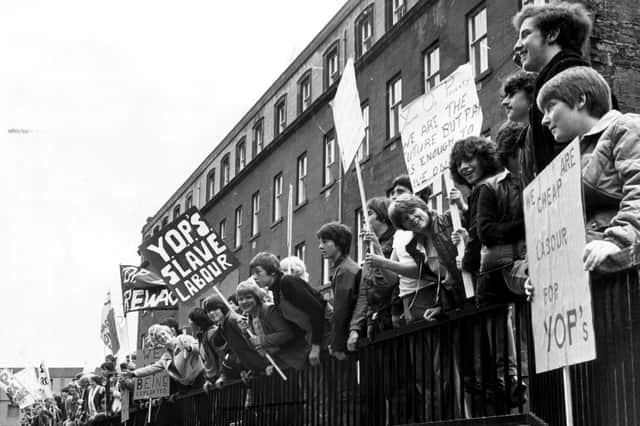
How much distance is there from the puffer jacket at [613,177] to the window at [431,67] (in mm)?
22887

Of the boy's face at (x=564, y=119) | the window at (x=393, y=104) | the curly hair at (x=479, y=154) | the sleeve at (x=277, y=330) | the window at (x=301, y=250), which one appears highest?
the window at (x=393, y=104)

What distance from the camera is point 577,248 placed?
4.57 meters

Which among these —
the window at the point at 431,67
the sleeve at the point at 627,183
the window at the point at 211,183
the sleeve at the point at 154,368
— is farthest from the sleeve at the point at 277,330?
the window at the point at 211,183

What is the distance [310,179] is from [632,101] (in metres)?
19.6

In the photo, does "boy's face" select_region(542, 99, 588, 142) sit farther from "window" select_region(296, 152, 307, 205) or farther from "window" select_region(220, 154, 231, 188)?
"window" select_region(220, 154, 231, 188)

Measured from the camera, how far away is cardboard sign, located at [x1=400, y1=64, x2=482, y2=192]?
8.67m

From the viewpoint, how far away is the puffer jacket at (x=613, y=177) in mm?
4570

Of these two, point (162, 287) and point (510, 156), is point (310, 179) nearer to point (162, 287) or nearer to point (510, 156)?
point (162, 287)

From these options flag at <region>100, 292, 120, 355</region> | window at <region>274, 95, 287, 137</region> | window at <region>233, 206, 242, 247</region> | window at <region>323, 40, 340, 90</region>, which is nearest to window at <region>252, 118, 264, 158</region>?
window at <region>274, 95, 287, 137</region>

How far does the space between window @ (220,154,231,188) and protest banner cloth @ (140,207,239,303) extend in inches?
1525

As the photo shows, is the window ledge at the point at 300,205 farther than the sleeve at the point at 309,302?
Yes

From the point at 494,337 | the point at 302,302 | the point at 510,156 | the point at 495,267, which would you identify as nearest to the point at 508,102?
the point at 510,156

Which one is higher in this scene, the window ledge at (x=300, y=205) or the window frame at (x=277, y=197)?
the window frame at (x=277, y=197)

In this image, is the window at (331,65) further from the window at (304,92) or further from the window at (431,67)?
the window at (431,67)
